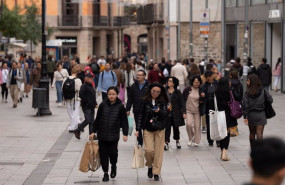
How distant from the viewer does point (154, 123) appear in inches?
411

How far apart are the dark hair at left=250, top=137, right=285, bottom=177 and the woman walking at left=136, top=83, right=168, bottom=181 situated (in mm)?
6903

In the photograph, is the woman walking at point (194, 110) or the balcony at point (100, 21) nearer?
the woman walking at point (194, 110)

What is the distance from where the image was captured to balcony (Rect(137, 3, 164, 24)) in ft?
177

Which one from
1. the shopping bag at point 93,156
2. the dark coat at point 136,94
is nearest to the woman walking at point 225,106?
the dark coat at point 136,94

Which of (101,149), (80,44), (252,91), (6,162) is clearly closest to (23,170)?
(6,162)

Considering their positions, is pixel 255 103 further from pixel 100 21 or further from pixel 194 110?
pixel 100 21

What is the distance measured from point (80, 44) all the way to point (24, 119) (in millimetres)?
47138

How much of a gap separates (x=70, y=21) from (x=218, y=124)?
5576cm

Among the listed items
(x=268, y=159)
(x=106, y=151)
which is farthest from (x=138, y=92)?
(x=268, y=159)

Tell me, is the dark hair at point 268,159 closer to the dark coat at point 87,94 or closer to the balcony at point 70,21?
the dark coat at point 87,94

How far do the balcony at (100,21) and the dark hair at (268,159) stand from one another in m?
64.8

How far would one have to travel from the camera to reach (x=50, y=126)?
18844 millimetres

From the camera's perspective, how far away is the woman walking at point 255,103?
1165 centimetres

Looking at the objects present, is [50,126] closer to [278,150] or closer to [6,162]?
[6,162]
